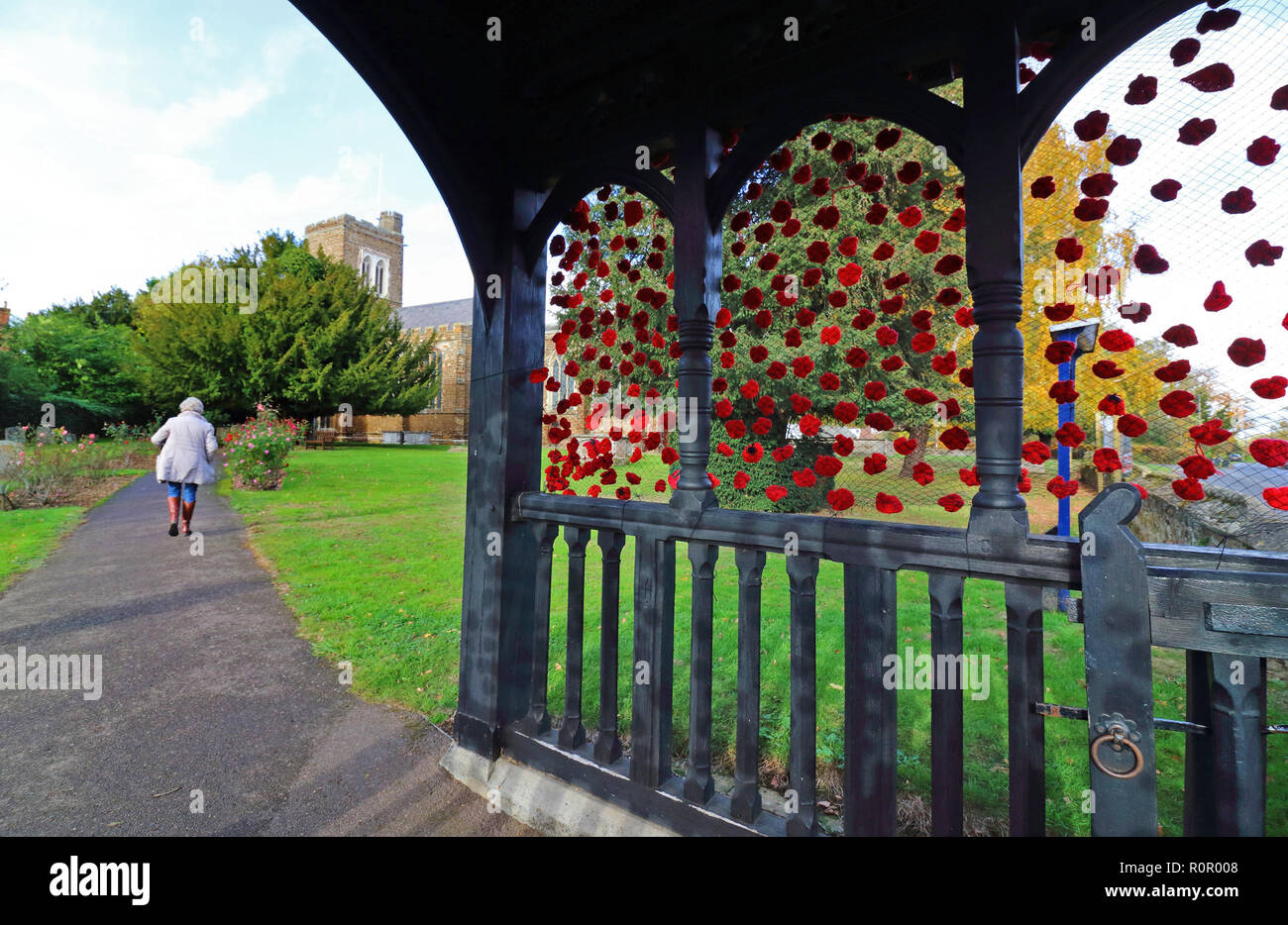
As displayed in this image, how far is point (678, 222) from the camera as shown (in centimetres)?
214

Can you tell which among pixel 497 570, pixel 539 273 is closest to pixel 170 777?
pixel 497 570

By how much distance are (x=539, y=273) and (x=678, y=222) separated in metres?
0.82

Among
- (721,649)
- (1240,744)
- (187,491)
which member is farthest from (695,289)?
(187,491)

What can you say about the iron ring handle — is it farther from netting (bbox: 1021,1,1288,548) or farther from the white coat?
the white coat

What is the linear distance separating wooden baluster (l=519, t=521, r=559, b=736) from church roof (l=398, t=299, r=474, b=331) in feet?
133

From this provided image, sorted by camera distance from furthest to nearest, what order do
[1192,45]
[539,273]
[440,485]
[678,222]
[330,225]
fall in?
[330,225]
[440,485]
[539,273]
[678,222]
[1192,45]

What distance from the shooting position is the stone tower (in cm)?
3588

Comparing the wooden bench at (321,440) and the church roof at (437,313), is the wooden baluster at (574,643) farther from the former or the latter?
→ the church roof at (437,313)

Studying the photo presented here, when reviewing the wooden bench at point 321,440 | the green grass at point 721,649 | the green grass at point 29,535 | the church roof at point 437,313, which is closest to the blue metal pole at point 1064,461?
the green grass at point 721,649

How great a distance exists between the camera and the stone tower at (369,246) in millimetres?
35875

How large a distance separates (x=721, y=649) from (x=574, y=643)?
203 centimetres

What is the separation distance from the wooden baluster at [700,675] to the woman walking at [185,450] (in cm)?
691

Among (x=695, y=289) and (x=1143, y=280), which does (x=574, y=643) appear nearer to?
(x=695, y=289)
